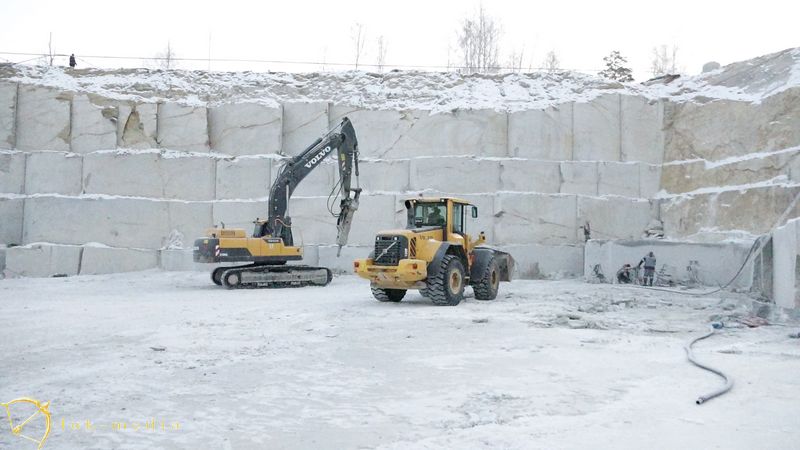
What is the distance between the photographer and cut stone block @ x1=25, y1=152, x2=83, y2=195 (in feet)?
71.9

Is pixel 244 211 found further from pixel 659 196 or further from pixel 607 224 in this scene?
pixel 659 196

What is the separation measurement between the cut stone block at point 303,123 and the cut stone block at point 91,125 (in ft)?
20.3

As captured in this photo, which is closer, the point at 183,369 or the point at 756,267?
the point at 183,369

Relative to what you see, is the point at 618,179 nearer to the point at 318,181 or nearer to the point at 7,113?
the point at 318,181

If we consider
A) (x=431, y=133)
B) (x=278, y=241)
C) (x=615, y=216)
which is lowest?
(x=278, y=241)

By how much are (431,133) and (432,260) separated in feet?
37.7

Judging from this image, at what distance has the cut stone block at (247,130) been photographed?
2359cm

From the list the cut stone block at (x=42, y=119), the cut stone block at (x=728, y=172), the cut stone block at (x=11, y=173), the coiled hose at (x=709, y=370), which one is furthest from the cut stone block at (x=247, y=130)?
the coiled hose at (x=709, y=370)

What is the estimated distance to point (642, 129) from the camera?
2450 cm

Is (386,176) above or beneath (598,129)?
beneath

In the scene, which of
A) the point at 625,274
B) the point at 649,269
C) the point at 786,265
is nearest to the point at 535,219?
the point at 625,274

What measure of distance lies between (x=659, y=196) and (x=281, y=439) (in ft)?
72.7

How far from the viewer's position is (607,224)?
23.1m

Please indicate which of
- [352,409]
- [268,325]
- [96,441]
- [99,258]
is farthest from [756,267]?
[99,258]
